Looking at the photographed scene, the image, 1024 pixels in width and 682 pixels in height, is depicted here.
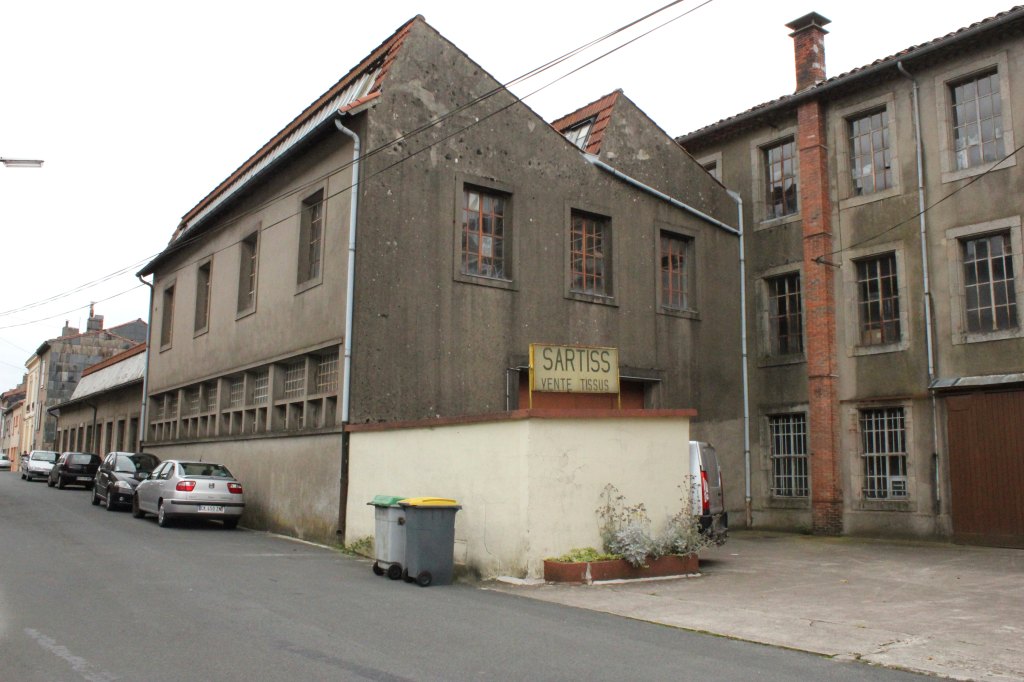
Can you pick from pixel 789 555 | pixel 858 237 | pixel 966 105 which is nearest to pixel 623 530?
pixel 789 555

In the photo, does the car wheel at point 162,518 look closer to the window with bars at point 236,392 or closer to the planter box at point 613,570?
the window with bars at point 236,392

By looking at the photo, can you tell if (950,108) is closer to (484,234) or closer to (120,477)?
(484,234)

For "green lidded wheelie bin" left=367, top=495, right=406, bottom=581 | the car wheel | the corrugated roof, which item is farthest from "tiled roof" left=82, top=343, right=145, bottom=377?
"green lidded wheelie bin" left=367, top=495, right=406, bottom=581

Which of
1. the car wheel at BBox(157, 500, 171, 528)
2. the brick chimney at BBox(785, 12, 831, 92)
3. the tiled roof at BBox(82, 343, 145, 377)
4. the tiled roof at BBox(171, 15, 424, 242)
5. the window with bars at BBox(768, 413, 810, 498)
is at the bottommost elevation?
the car wheel at BBox(157, 500, 171, 528)

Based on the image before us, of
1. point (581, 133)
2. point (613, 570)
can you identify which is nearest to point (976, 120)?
point (581, 133)

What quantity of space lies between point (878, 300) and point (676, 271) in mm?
4476

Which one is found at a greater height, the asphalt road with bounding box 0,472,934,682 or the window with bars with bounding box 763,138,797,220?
the window with bars with bounding box 763,138,797,220

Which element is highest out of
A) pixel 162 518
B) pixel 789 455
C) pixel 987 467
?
pixel 789 455

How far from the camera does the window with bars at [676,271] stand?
68.1 ft

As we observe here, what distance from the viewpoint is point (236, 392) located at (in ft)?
70.6

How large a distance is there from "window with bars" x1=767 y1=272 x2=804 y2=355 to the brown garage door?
4.16 metres

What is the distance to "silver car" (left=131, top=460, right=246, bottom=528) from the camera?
17641mm

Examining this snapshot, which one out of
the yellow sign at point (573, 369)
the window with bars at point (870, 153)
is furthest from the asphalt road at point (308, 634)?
the window with bars at point (870, 153)

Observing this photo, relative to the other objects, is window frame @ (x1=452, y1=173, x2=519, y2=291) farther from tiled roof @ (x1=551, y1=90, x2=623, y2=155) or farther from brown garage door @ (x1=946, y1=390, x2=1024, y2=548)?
brown garage door @ (x1=946, y1=390, x2=1024, y2=548)
